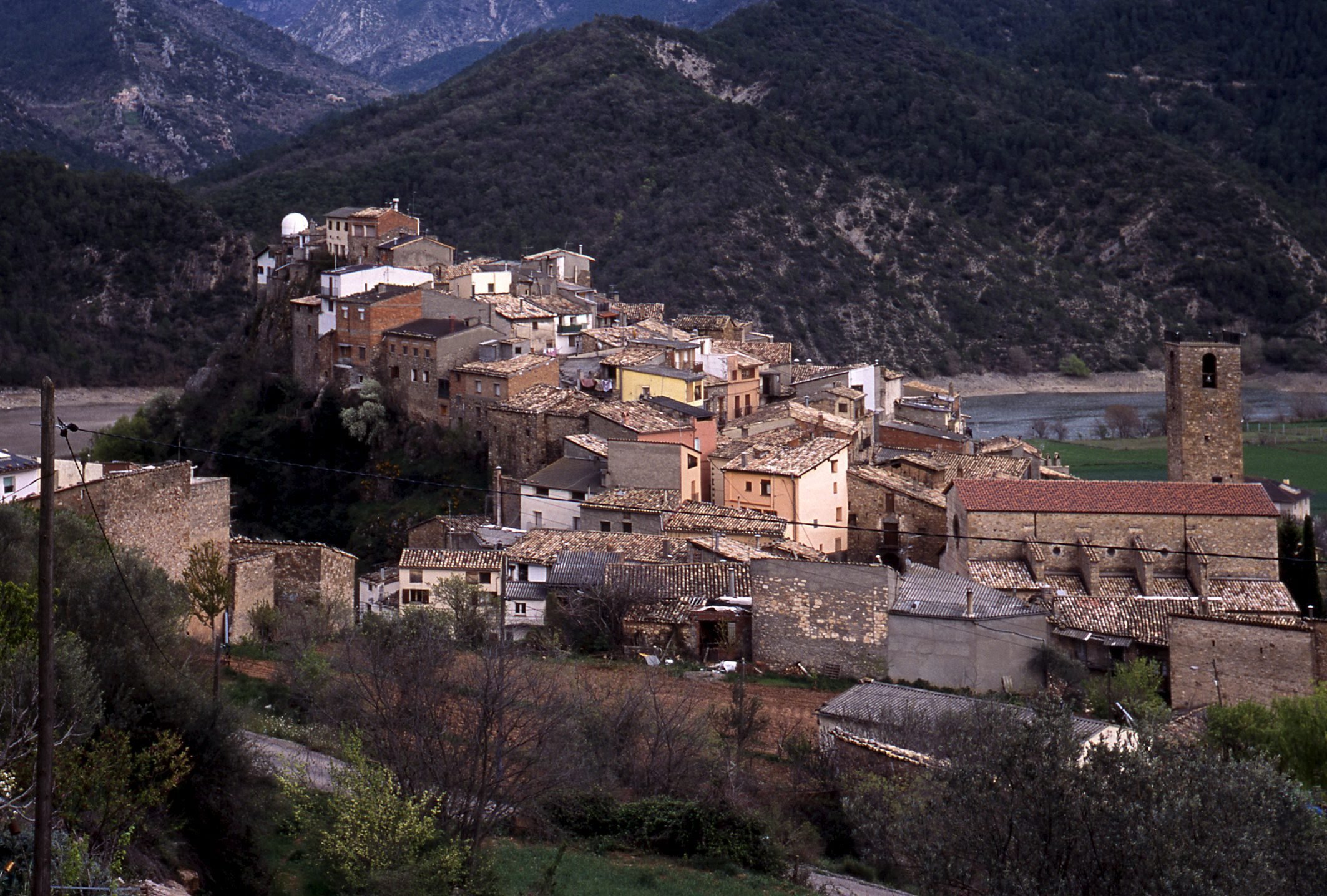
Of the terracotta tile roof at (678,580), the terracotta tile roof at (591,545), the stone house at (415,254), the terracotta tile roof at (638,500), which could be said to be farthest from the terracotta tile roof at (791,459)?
the stone house at (415,254)

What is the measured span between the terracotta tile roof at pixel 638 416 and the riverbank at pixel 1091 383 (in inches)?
1695

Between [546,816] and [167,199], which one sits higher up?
[167,199]

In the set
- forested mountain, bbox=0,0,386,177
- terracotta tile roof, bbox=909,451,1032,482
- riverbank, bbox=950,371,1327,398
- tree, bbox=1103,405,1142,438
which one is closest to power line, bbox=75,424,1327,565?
terracotta tile roof, bbox=909,451,1032,482

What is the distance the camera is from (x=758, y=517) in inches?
981

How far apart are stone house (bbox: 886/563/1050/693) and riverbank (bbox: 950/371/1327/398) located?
52.3 metres

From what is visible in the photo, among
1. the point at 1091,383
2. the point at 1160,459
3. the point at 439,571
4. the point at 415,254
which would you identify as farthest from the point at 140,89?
the point at 439,571

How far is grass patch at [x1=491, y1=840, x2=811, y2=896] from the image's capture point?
39.1ft

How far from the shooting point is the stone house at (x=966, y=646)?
63.1 feet

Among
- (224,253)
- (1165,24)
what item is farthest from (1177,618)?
(1165,24)

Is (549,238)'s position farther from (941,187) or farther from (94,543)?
(94,543)

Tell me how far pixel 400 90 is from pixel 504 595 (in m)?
181

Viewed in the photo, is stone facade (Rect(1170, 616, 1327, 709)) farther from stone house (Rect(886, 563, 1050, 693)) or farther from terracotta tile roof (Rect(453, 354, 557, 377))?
terracotta tile roof (Rect(453, 354, 557, 377))

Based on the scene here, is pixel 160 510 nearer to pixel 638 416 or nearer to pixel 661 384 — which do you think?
pixel 638 416

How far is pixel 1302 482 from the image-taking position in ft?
150
